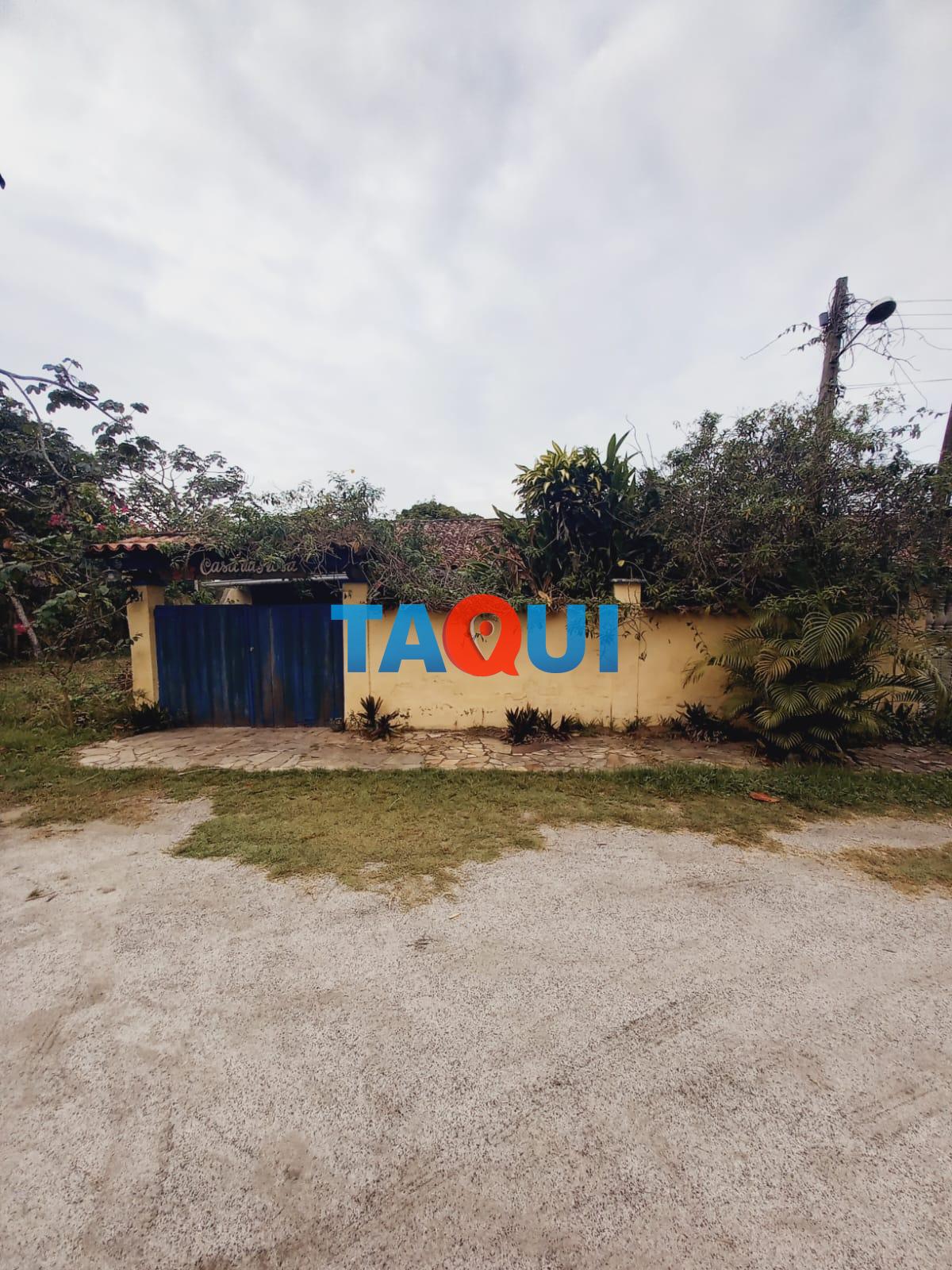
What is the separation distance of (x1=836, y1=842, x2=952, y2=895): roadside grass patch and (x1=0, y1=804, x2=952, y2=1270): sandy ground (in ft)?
0.83

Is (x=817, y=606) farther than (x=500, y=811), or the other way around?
(x=817, y=606)

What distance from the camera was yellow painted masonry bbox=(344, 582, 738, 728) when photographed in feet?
21.9

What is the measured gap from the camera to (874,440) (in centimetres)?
548

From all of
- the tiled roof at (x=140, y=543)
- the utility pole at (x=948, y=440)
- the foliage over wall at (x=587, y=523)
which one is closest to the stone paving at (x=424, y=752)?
the foliage over wall at (x=587, y=523)

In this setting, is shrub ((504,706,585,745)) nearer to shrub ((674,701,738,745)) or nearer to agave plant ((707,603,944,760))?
shrub ((674,701,738,745))

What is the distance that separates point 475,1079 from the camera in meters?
1.75

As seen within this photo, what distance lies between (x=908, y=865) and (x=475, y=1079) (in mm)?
3254

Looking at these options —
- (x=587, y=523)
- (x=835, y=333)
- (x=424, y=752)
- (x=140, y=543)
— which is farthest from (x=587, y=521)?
(x=140, y=543)

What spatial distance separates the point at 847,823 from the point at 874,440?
165 inches

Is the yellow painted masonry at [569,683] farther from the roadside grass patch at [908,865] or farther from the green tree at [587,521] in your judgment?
the roadside grass patch at [908,865]

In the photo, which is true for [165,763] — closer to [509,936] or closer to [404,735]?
[404,735]

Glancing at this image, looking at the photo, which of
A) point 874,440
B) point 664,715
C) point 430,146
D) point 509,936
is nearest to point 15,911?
point 509,936

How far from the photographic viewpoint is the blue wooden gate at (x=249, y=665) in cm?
695

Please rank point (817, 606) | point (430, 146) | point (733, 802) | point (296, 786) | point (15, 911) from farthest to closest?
1. point (430, 146)
2. point (817, 606)
3. point (296, 786)
4. point (733, 802)
5. point (15, 911)
